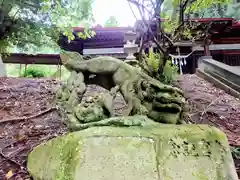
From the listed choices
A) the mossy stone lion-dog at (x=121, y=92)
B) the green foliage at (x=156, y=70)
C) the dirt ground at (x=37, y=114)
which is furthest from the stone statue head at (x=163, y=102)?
the green foliage at (x=156, y=70)

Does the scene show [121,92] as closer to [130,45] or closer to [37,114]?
[37,114]

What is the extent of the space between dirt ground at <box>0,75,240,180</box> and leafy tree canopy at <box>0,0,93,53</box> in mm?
1620

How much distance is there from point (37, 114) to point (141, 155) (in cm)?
318

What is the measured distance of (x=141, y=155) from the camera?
2.19 m

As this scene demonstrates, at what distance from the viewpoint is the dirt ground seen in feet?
11.6

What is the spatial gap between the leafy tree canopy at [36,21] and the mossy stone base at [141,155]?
5.77m

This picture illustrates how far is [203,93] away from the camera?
6672 millimetres

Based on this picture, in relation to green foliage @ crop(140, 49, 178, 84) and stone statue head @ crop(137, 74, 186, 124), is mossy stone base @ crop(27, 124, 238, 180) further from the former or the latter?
green foliage @ crop(140, 49, 178, 84)

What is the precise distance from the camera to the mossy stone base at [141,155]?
2.10 metres

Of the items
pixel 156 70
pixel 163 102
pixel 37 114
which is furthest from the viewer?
pixel 156 70

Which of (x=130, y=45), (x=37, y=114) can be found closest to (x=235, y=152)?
(x=37, y=114)

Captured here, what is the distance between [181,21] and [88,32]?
4.22 m

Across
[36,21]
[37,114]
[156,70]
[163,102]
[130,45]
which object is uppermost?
[36,21]

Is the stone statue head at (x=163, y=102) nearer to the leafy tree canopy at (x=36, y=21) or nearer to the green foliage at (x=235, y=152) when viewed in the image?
the green foliage at (x=235, y=152)
